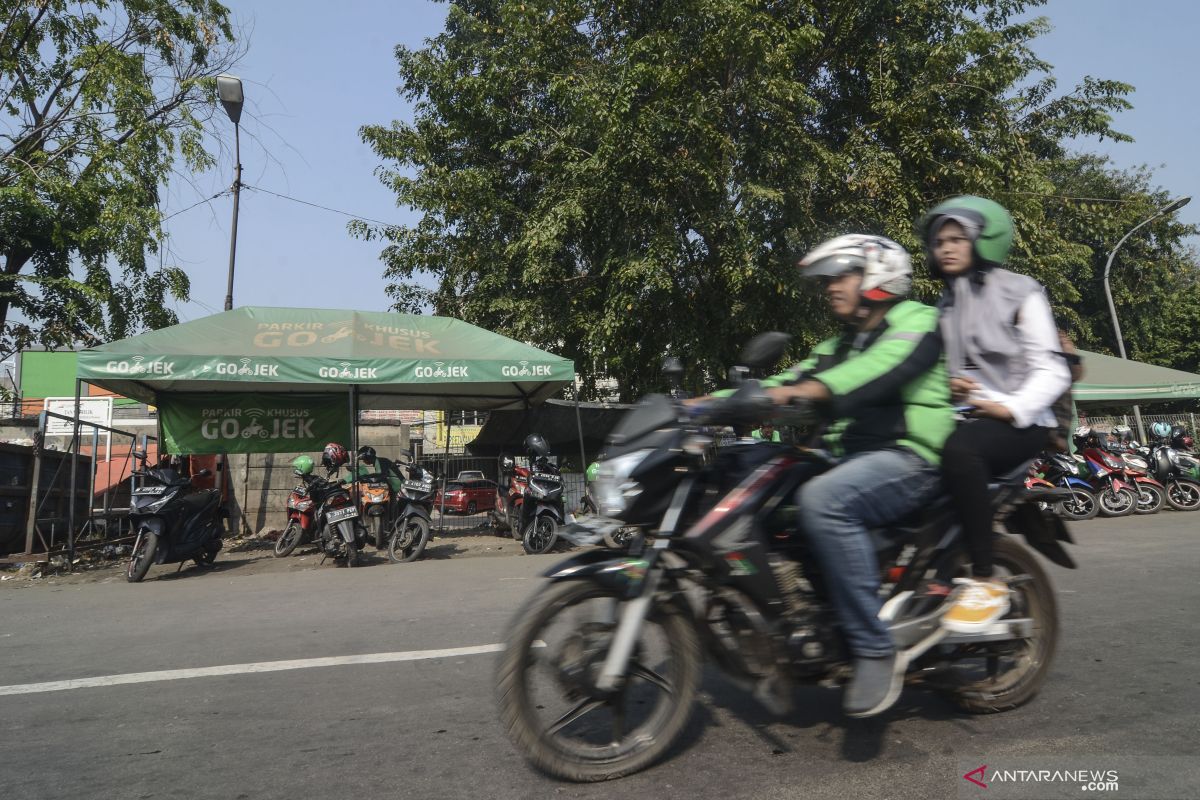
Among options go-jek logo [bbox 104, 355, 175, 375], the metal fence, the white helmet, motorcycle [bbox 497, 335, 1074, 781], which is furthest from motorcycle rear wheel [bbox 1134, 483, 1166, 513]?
go-jek logo [bbox 104, 355, 175, 375]

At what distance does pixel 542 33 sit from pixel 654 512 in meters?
14.4

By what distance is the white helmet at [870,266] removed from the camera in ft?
9.82

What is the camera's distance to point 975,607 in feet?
9.82

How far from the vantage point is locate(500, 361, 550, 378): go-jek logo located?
1116 cm

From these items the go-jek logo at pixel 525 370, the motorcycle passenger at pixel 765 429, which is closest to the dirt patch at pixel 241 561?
the go-jek logo at pixel 525 370

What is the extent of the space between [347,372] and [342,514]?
1821 millimetres

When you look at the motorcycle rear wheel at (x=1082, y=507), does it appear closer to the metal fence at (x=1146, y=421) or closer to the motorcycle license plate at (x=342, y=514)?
the metal fence at (x=1146, y=421)

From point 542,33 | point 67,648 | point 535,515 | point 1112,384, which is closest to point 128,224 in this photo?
point 542,33

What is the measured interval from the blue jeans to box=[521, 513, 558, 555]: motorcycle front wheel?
27.6 feet

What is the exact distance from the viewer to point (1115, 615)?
496cm

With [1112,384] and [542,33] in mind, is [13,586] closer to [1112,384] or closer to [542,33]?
[542,33]

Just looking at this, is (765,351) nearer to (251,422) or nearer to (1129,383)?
→ (251,422)

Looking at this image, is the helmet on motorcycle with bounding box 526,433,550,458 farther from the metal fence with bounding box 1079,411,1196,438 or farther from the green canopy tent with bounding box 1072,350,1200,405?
the metal fence with bounding box 1079,411,1196,438

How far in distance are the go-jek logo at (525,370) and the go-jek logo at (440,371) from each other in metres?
0.55
